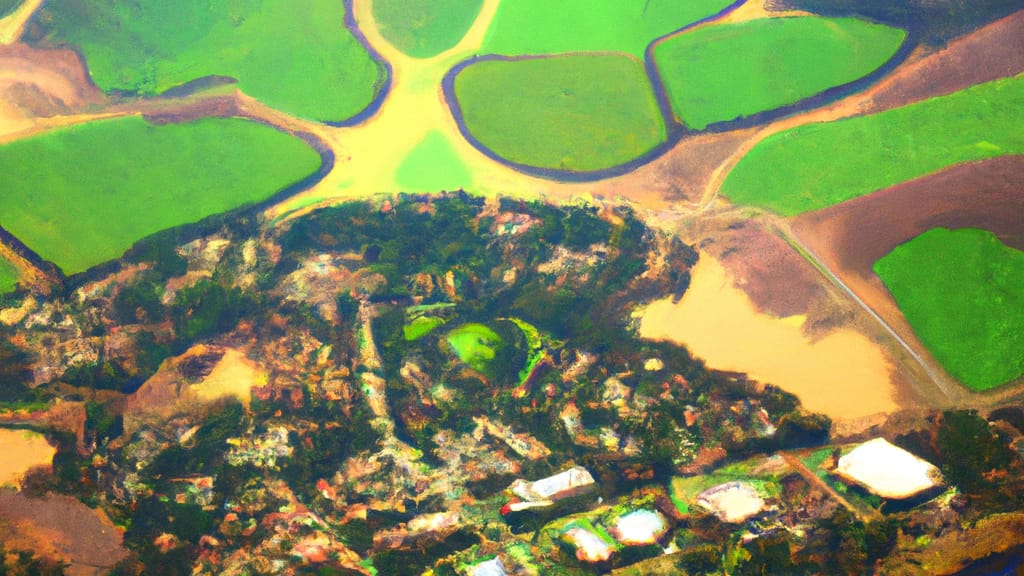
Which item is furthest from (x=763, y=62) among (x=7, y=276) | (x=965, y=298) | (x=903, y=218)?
(x=7, y=276)

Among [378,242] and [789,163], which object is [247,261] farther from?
[789,163]

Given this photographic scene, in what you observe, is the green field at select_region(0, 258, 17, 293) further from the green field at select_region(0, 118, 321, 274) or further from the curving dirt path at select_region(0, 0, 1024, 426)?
the curving dirt path at select_region(0, 0, 1024, 426)

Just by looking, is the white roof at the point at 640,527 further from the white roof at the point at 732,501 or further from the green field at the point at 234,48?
the green field at the point at 234,48

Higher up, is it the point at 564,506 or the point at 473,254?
the point at 473,254

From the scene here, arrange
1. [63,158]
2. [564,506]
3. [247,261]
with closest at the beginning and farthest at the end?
[564,506] → [247,261] → [63,158]

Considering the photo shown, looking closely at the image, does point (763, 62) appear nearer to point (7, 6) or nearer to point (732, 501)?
point (732, 501)

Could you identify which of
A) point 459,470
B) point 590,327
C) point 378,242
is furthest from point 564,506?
point 378,242

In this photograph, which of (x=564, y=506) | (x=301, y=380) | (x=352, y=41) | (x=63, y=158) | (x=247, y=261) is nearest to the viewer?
(x=564, y=506)

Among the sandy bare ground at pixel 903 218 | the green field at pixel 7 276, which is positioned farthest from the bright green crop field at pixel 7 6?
the sandy bare ground at pixel 903 218
